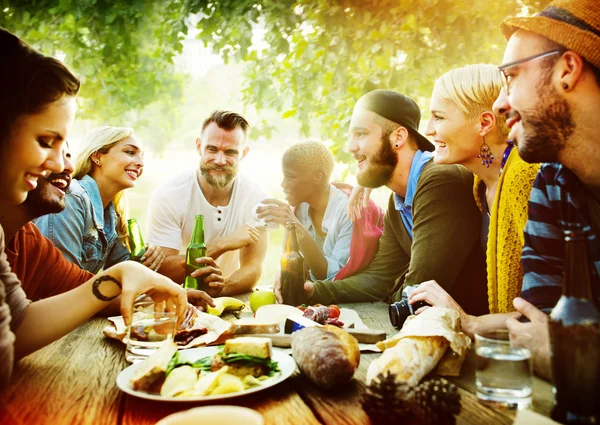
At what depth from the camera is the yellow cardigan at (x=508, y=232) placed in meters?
1.88

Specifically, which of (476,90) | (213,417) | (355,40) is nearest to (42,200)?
(213,417)

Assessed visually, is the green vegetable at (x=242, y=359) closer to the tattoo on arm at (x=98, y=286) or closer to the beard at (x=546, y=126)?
the tattoo on arm at (x=98, y=286)

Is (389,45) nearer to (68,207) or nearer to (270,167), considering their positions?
(68,207)

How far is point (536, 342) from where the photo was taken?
49.2 inches

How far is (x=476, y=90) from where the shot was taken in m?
2.16

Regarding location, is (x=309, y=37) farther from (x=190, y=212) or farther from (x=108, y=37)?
(x=190, y=212)

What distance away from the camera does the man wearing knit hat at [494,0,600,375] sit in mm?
1426

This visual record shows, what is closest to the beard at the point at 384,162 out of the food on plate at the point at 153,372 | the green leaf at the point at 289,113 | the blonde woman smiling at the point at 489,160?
the blonde woman smiling at the point at 489,160

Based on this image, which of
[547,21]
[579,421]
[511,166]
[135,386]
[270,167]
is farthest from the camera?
[270,167]

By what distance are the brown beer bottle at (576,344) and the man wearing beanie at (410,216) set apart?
1123mm

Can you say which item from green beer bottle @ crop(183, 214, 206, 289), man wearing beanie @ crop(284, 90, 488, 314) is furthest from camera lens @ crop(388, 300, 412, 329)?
green beer bottle @ crop(183, 214, 206, 289)

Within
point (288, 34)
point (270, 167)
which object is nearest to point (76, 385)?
point (288, 34)

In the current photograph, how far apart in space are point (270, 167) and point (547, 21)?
7471mm

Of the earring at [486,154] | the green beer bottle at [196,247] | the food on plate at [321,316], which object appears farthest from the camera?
the green beer bottle at [196,247]
